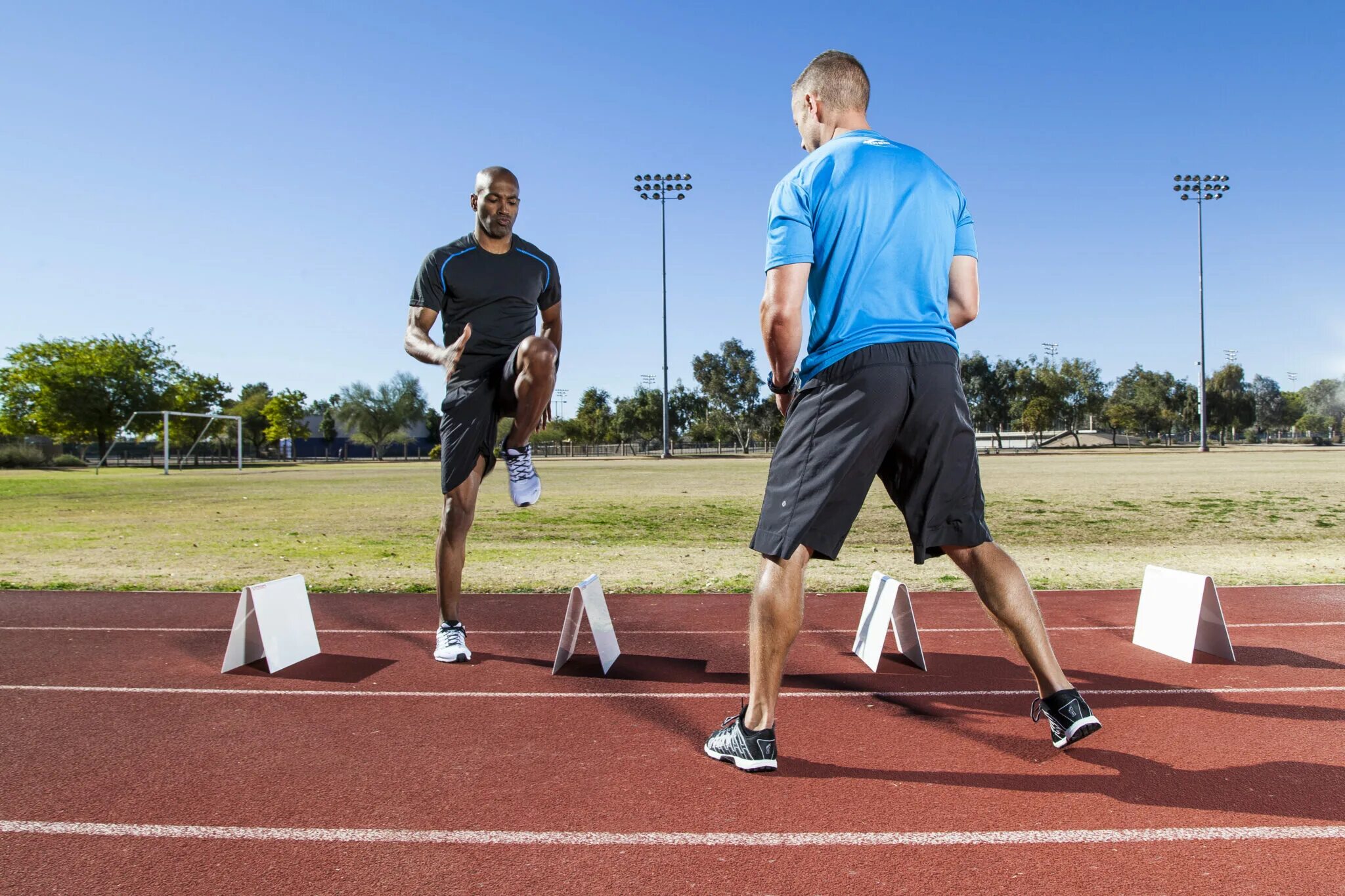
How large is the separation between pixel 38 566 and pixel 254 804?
8.33 meters

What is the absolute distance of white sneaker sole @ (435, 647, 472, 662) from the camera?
4719mm

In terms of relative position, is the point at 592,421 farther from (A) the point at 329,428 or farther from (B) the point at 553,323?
(B) the point at 553,323

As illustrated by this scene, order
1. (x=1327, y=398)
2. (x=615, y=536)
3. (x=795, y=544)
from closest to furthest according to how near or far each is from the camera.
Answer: (x=795, y=544) → (x=615, y=536) → (x=1327, y=398)

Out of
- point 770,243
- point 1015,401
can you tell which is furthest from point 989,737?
point 1015,401

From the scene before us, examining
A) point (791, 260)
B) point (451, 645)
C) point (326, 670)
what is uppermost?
point (791, 260)

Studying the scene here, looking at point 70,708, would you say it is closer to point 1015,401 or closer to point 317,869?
point 317,869

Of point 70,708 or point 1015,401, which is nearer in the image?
point 70,708

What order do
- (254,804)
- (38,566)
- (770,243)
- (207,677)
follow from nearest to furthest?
(254,804), (770,243), (207,677), (38,566)

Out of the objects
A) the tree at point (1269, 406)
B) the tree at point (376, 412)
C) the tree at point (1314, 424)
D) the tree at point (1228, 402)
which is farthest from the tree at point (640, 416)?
the tree at point (1269, 406)

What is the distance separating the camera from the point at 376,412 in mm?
109250

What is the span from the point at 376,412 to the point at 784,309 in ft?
370

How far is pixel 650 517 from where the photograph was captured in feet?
53.2

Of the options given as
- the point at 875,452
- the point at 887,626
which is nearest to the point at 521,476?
the point at 887,626

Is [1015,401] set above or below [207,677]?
above
